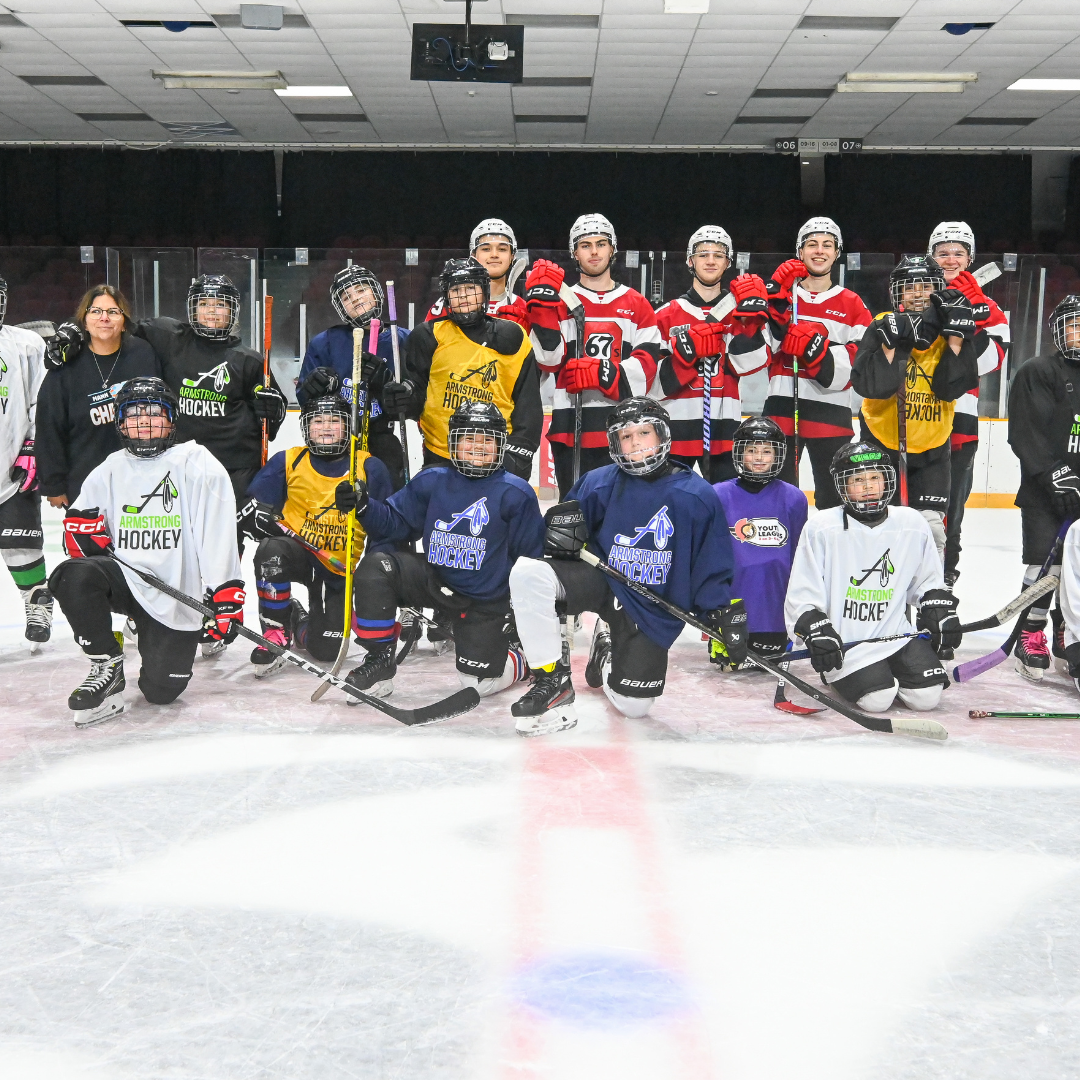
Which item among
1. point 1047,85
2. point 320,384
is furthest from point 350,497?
point 1047,85

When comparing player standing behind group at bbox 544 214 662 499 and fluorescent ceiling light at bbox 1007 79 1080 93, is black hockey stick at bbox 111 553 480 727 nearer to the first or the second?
player standing behind group at bbox 544 214 662 499

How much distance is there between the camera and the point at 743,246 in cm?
1089

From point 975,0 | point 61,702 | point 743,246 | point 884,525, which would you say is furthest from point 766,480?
point 743,246

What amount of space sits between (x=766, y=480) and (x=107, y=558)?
6.35ft

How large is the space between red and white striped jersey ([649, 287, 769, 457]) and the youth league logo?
1.43 feet

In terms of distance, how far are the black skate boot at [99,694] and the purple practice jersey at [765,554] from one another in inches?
71.0

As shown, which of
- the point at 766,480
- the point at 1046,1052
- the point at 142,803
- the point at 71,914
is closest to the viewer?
the point at 1046,1052

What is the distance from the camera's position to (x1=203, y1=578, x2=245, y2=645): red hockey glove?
278 centimetres

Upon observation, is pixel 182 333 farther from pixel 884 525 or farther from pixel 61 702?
pixel 884 525

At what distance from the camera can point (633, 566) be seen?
2.92 m

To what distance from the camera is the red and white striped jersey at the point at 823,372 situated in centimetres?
378

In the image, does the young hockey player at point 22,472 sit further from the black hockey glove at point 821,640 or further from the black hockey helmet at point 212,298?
the black hockey glove at point 821,640

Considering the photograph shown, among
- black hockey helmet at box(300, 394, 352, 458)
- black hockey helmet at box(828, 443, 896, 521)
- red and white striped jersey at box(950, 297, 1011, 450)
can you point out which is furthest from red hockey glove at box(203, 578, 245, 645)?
red and white striped jersey at box(950, 297, 1011, 450)

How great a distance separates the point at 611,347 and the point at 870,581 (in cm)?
121
